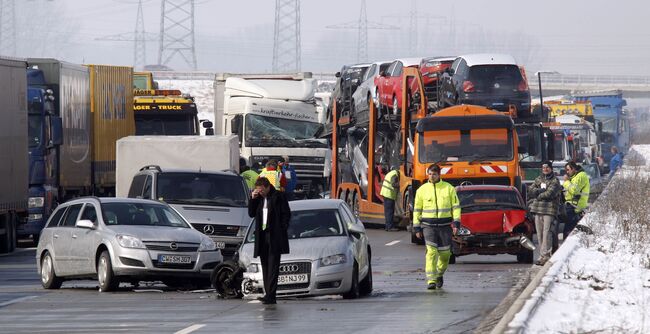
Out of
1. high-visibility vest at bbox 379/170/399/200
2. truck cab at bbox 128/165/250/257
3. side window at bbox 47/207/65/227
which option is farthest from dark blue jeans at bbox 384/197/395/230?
side window at bbox 47/207/65/227

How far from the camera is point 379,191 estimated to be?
37938 millimetres

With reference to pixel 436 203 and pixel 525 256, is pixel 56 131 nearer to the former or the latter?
pixel 525 256

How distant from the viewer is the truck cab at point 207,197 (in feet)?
76.6

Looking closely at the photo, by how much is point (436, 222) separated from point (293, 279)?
7.90 feet

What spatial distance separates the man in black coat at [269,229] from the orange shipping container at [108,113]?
22.0 metres

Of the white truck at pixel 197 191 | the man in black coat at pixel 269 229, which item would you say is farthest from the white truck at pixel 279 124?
the man in black coat at pixel 269 229

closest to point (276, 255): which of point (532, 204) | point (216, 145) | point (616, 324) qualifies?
point (616, 324)

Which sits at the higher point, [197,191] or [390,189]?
[197,191]

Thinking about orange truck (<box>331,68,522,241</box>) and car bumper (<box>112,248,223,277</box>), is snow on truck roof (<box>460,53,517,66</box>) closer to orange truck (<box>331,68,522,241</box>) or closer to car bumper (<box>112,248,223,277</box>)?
orange truck (<box>331,68,522,241</box>)

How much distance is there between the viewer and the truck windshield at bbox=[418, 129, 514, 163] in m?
31.8

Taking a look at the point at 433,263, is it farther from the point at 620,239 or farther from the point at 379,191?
the point at 379,191

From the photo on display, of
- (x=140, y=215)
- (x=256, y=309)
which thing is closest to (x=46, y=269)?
(x=140, y=215)

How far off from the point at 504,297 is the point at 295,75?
3141 centimetres

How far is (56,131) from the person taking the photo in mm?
33188
